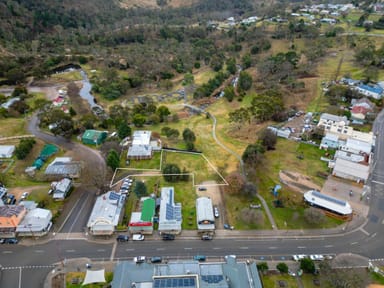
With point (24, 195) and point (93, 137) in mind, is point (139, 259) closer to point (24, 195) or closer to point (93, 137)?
point (24, 195)

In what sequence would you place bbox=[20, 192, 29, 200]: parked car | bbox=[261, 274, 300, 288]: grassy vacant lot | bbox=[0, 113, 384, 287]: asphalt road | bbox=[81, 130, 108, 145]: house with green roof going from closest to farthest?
bbox=[261, 274, 300, 288]: grassy vacant lot
bbox=[0, 113, 384, 287]: asphalt road
bbox=[20, 192, 29, 200]: parked car
bbox=[81, 130, 108, 145]: house with green roof

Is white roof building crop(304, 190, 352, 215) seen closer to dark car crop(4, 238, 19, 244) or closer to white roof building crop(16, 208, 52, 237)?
white roof building crop(16, 208, 52, 237)

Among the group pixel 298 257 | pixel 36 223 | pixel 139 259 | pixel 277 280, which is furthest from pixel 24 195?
pixel 298 257

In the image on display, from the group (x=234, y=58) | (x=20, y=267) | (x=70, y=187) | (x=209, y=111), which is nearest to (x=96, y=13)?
(x=234, y=58)

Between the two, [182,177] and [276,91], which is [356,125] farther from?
[182,177]

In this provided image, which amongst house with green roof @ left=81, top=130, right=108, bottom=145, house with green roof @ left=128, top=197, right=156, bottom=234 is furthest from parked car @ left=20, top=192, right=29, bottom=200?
house with green roof @ left=128, top=197, right=156, bottom=234

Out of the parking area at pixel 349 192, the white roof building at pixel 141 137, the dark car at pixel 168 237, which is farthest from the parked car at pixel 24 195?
the parking area at pixel 349 192

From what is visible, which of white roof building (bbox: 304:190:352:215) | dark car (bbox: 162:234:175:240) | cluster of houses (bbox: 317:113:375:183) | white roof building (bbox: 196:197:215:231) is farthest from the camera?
cluster of houses (bbox: 317:113:375:183)
